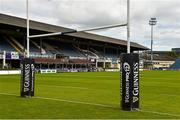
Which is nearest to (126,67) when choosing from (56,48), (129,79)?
(129,79)

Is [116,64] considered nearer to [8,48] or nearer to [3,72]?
[8,48]

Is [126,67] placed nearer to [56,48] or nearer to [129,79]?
[129,79]

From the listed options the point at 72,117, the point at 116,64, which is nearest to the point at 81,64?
the point at 116,64

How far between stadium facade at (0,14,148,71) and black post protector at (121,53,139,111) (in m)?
39.9

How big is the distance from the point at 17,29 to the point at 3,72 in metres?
14.4

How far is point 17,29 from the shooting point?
67688 mm

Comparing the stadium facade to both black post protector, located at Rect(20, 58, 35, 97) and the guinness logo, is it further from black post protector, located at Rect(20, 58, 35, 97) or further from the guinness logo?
the guinness logo

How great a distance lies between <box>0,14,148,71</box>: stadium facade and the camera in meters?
67.2

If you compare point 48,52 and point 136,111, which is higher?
point 48,52

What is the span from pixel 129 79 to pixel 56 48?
73.4m

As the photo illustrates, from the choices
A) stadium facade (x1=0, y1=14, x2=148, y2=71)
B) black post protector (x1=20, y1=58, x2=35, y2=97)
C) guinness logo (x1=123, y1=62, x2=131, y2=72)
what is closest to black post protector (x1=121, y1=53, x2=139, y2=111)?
guinness logo (x1=123, y1=62, x2=131, y2=72)

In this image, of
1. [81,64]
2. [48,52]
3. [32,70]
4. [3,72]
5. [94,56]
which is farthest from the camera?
[94,56]

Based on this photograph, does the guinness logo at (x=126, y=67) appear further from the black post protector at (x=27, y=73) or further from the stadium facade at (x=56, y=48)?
the stadium facade at (x=56, y=48)

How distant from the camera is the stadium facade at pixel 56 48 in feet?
221
